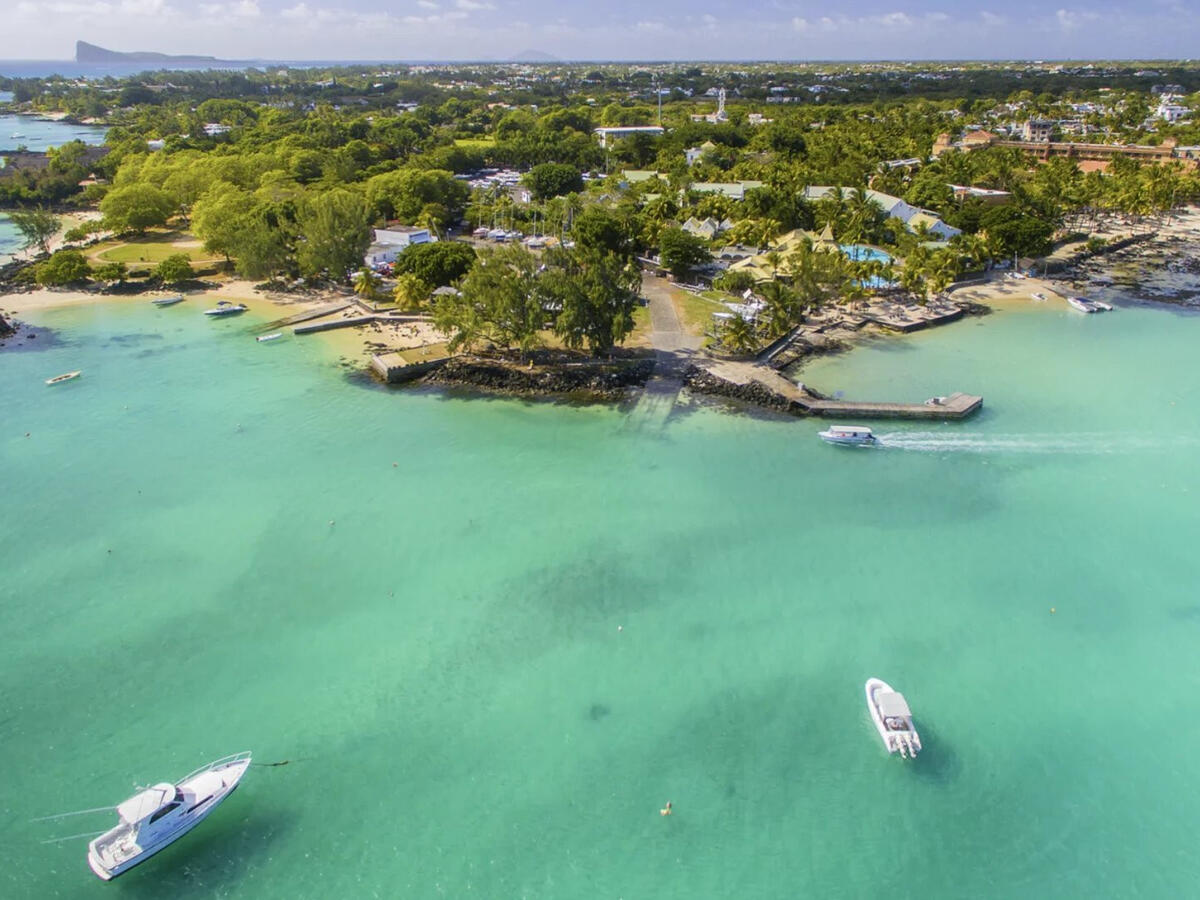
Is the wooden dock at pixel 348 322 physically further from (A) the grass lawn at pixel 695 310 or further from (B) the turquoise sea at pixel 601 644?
(A) the grass lawn at pixel 695 310

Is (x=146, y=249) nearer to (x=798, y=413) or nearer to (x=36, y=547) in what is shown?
(x=36, y=547)

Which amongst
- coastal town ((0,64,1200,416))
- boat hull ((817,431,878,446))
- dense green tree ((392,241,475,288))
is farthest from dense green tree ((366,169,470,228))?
boat hull ((817,431,878,446))

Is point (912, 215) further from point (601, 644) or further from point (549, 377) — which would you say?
point (601, 644)

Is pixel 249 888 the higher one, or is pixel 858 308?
pixel 858 308

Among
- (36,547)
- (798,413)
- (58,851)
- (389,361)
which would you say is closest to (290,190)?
(389,361)

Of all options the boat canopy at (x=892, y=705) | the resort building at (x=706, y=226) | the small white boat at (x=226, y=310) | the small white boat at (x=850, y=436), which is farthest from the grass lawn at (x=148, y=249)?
the boat canopy at (x=892, y=705)

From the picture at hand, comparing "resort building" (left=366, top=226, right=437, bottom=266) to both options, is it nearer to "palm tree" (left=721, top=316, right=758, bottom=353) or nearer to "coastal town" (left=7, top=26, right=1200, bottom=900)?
"coastal town" (left=7, top=26, right=1200, bottom=900)
